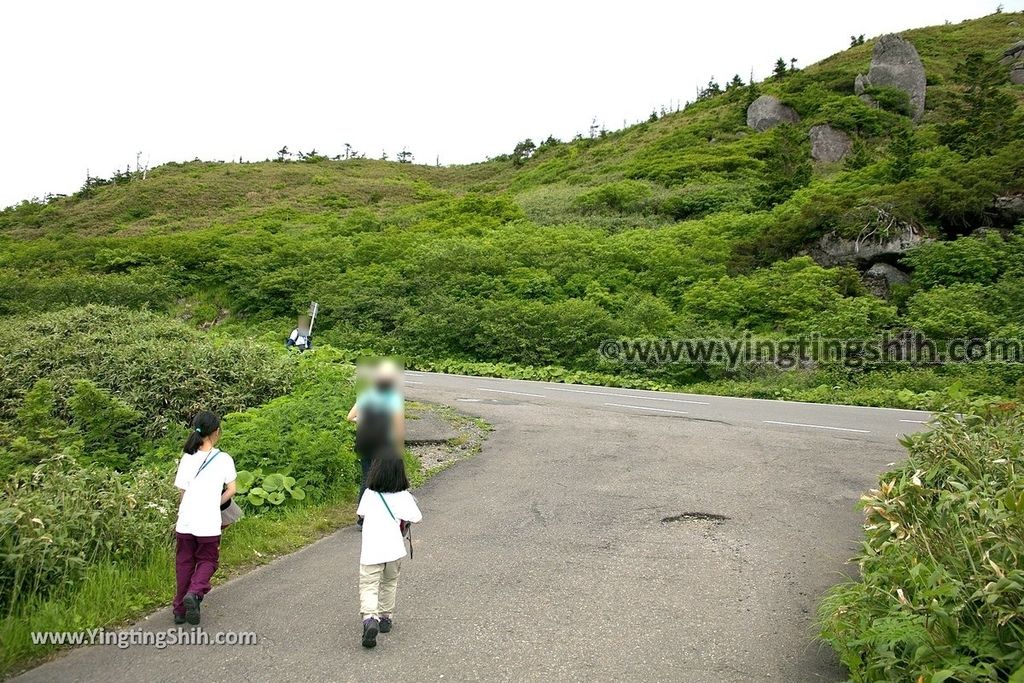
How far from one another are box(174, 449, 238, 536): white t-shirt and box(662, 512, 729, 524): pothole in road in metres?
4.20

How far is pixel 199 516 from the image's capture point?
527cm

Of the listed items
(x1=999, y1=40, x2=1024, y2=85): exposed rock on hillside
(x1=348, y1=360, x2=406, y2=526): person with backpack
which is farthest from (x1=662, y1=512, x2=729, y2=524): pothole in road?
(x1=999, y1=40, x2=1024, y2=85): exposed rock on hillside

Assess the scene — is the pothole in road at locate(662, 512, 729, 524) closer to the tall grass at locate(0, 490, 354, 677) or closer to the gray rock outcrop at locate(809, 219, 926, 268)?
the tall grass at locate(0, 490, 354, 677)

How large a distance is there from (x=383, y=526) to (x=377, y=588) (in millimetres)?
403

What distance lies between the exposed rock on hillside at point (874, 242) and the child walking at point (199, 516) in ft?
71.7

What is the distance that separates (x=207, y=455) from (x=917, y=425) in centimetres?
1163

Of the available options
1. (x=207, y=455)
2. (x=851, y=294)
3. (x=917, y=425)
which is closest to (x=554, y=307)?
(x=851, y=294)

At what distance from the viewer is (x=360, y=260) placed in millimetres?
33094

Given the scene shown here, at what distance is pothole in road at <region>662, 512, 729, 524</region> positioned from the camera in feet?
23.4

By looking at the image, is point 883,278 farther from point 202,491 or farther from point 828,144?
point 828,144

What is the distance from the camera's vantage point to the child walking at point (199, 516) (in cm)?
516

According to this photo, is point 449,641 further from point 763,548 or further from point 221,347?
point 221,347

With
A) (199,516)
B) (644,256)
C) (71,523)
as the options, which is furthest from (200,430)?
(644,256)

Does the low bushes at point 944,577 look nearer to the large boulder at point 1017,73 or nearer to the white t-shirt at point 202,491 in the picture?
the white t-shirt at point 202,491
